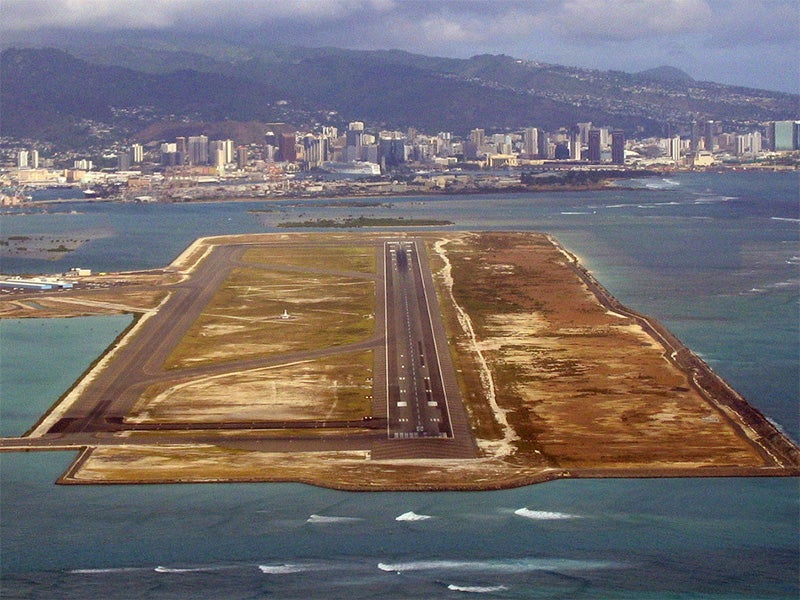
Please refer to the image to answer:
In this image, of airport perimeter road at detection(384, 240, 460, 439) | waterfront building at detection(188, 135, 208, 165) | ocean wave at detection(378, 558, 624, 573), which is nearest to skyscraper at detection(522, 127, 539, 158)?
waterfront building at detection(188, 135, 208, 165)

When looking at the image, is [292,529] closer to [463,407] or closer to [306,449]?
[306,449]

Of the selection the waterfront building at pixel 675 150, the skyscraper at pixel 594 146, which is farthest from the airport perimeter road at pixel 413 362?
the waterfront building at pixel 675 150

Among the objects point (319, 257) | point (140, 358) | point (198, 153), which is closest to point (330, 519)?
point (140, 358)

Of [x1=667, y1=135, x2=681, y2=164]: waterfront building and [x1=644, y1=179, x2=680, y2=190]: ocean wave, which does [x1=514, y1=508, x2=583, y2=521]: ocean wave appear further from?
[x1=667, y1=135, x2=681, y2=164]: waterfront building

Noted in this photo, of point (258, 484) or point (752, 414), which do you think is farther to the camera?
point (752, 414)

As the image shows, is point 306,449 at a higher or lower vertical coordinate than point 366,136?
lower

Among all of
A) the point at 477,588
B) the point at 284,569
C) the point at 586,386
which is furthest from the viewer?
the point at 586,386

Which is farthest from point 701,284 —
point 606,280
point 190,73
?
point 190,73

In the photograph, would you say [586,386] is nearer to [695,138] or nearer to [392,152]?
[392,152]
